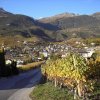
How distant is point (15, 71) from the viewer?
103188 millimetres

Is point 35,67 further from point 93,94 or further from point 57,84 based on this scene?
point 93,94

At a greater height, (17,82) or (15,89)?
(15,89)

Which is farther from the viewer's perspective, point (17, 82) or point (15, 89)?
point (17, 82)

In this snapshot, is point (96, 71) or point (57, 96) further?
point (96, 71)

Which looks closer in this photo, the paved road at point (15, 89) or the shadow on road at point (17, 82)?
the paved road at point (15, 89)

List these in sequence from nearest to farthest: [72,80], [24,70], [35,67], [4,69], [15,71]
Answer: [72,80]
[4,69]
[15,71]
[24,70]
[35,67]

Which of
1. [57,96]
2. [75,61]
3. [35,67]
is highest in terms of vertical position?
[75,61]

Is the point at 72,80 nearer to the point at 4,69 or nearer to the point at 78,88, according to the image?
the point at 78,88

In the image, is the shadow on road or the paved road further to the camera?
the shadow on road

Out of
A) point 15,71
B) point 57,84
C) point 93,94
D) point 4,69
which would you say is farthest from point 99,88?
point 15,71

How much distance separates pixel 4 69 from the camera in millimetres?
92688

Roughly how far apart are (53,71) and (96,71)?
10.5 metres

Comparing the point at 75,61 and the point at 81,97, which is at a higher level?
the point at 75,61

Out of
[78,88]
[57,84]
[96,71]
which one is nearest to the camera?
[78,88]
